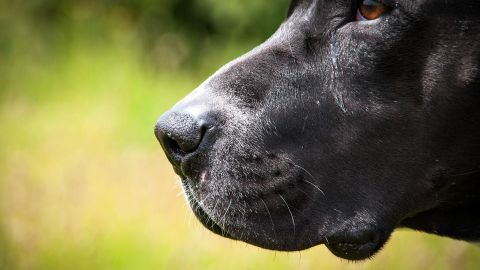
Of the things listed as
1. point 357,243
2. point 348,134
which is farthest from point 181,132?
point 357,243

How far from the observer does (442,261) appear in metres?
4.07

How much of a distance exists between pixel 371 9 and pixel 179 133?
88 cm

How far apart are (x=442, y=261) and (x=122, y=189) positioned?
8.10 ft

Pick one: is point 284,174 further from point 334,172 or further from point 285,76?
point 285,76

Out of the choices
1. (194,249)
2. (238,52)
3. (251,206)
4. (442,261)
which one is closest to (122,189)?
(194,249)

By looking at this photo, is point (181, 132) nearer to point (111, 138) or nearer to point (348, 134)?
point (348, 134)

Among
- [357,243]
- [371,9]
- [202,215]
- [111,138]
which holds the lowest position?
[111,138]

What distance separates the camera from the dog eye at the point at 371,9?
2.57m

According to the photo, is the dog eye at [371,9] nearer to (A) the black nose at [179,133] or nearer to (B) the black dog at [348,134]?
(B) the black dog at [348,134]

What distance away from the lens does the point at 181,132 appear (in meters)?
2.53

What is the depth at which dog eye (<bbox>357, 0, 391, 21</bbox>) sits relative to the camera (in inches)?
101

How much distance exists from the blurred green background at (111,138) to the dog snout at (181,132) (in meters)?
0.35

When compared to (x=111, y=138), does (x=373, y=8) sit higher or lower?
higher

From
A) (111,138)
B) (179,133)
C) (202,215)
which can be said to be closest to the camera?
(179,133)
